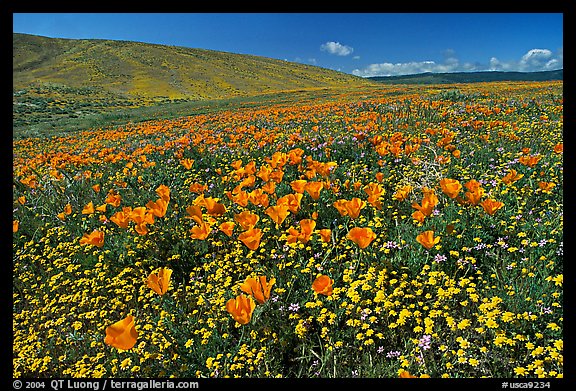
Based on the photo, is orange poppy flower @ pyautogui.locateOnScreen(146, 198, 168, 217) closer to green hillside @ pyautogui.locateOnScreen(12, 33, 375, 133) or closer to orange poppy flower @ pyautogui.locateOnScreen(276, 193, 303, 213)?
orange poppy flower @ pyautogui.locateOnScreen(276, 193, 303, 213)

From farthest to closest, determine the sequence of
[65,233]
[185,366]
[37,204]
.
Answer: [37,204], [65,233], [185,366]

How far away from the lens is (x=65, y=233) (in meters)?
3.68

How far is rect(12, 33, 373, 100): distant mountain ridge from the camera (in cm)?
5447

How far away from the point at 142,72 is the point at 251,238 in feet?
229

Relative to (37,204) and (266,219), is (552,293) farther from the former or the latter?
(37,204)

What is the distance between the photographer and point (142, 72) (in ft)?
206

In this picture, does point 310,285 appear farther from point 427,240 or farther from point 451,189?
point 451,189

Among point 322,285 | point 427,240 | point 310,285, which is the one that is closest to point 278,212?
point 310,285

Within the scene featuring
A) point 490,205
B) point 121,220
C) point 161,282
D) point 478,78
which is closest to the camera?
point 161,282

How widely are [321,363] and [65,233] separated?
3.12 m

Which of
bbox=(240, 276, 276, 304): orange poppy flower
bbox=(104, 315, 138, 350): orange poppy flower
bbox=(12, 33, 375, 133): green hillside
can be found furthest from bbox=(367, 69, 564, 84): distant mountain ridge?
bbox=(104, 315, 138, 350): orange poppy flower

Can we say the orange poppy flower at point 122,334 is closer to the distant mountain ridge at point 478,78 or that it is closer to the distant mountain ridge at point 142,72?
the distant mountain ridge at point 142,72

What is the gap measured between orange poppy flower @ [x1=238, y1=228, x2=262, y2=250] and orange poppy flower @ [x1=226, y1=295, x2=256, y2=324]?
1.27ft
